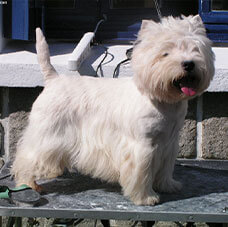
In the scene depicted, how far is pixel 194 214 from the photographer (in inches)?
88.0

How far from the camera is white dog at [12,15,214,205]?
85.1 inches

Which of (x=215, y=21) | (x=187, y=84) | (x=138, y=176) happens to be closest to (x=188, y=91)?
(x=187, y=84)

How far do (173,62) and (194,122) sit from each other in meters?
1.03

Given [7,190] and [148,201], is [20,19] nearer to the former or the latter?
[7,190]

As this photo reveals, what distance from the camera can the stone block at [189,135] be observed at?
3.10 metres

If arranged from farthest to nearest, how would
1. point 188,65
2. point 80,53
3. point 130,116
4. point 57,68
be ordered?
point 57,68, point 80,53, point 130,116, point 188,65

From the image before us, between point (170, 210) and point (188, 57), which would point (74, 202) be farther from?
point (188, 57)

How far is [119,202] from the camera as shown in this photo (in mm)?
2391

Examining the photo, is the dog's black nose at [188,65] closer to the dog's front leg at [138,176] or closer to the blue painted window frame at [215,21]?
the dog's front leg at [138,176]

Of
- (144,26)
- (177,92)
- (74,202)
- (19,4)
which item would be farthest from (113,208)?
(19,4)

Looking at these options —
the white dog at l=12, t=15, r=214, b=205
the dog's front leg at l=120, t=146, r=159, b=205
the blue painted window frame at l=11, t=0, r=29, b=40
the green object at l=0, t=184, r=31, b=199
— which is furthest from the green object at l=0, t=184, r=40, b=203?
the blue painted window frame at l=11, t=0, r=29, b=40

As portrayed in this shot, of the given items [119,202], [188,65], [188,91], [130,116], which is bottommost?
[119,202]

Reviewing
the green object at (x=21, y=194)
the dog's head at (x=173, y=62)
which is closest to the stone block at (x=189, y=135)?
the dog's head at (x=173, y=62)

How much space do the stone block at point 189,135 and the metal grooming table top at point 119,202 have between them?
12.3 inches
